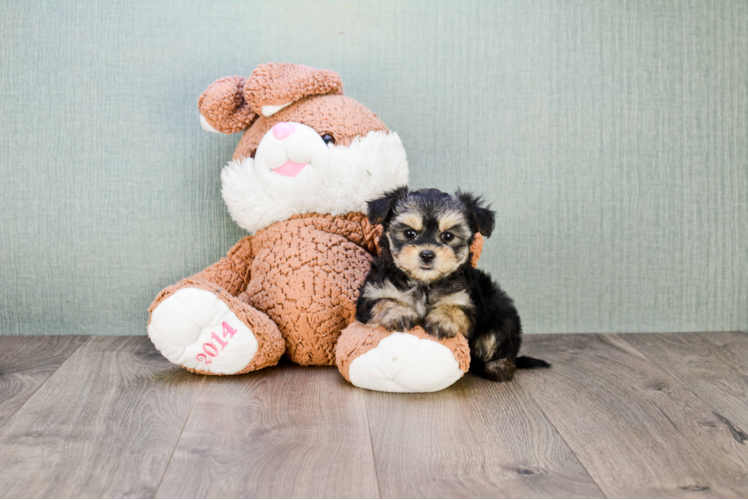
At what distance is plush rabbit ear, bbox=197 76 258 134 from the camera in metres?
2.19

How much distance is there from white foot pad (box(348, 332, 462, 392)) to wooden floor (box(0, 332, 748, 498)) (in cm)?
4

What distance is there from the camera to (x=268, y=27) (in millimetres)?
2510

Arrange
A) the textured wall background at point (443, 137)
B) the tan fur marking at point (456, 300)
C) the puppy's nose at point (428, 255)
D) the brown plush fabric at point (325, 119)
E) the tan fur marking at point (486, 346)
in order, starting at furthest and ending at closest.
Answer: the textured wall background at point (443, 137), the brown plush fabric at point (325, 119), the tan fur marking at point (486, 346), the tan fur marking at point (456, 300), the puppy's nose at point (428, 255)

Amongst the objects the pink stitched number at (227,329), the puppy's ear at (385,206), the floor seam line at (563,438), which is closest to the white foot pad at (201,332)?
the pink stitched number at (227,329)

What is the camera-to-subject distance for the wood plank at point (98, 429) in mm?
1339

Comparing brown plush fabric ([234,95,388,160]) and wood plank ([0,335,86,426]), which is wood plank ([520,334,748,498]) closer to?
brown plush fabric ([234,95,388,160])

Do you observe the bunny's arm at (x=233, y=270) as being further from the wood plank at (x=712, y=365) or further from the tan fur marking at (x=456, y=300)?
the wood plank at (x=712, y=365)

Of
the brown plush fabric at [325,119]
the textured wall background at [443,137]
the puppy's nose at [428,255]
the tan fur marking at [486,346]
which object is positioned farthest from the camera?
the textured wall background at [443,137]

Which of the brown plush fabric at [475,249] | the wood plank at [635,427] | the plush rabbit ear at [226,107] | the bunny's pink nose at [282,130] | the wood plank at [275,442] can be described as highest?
the plush rabbit ear at [226,107]

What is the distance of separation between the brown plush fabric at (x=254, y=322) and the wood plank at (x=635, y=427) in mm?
827

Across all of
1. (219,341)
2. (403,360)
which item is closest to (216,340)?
(219,341)

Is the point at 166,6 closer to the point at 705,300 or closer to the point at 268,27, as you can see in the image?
the point at 268,27

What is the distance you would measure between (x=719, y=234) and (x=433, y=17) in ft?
5.03

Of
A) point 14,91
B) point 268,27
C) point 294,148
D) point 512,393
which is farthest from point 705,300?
point 14,91
